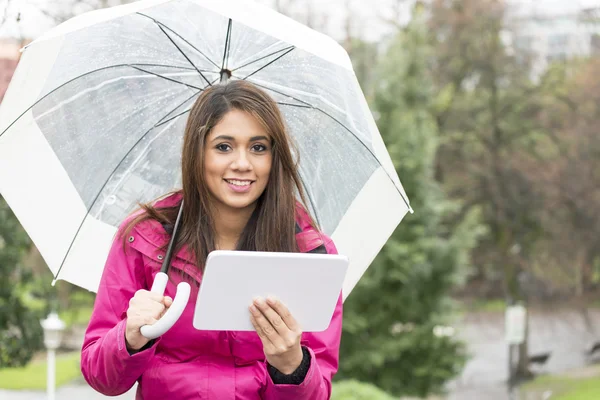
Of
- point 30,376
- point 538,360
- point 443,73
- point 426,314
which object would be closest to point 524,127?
point 443,73

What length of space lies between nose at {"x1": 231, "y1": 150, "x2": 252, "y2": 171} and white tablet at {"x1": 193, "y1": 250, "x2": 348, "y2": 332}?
0.42 metres

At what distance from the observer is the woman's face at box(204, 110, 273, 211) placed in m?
2.57

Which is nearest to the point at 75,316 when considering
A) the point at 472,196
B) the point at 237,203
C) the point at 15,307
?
the point at 15,307

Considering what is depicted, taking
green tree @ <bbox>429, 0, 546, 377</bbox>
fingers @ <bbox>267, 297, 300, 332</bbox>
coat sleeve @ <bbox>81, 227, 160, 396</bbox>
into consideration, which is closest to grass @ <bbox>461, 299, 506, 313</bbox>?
green tree @ <bbox>429, 0, 546, 377</bbox>

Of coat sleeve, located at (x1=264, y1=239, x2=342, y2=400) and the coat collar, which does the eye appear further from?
coat sleeve, located at (x1=264, y1=239, x2=342, y2=400)

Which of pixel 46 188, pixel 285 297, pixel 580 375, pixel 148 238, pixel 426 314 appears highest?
pixel 46 188

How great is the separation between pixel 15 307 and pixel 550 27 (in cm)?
1952

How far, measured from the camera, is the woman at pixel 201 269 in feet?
7.57

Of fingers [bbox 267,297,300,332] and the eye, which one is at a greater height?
the eye

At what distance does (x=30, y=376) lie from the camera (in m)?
24.7

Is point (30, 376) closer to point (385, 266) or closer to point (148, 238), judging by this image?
point (385, 266)

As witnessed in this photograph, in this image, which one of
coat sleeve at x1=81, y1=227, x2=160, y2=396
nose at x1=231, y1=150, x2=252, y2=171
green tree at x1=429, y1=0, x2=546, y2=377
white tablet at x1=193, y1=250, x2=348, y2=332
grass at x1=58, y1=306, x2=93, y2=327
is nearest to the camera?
white tablet at x1=193, y1=250, x2=348, y2=332

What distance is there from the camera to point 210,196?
8.65 feet

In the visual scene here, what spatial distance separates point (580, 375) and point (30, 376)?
1621cm
